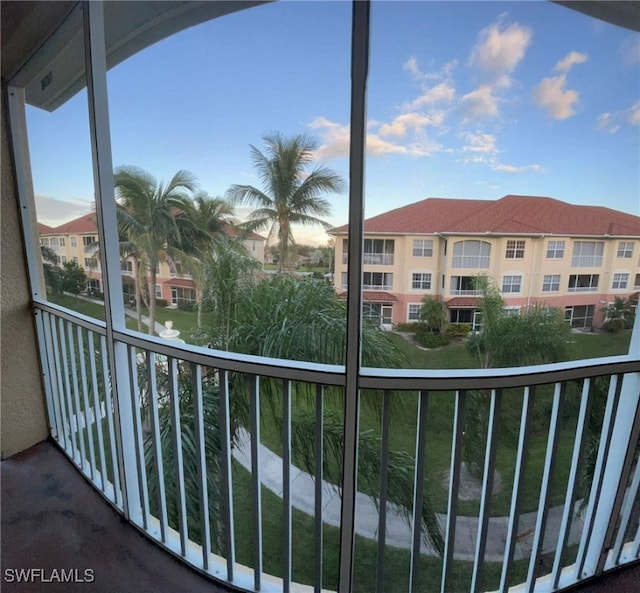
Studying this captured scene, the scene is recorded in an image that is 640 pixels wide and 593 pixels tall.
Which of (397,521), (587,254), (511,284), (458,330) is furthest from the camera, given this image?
(397,521)

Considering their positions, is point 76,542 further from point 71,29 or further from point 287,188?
point 71,29

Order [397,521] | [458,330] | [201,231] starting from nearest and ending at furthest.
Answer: [458,330]
[397,521]
[201,231]

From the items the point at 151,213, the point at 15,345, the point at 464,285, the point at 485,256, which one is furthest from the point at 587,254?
the point at 15,345

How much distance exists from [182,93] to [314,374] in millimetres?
2175

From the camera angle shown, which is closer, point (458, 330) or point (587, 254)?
point (587, 254)

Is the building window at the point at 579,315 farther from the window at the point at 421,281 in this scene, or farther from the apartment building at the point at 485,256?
the window at the point at 421,281

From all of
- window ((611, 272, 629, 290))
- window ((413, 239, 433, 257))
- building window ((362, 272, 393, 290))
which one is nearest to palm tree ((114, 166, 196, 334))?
building window ((362, 272, 393, 290))

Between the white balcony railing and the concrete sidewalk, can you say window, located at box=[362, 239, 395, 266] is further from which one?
the concrete sidewalk

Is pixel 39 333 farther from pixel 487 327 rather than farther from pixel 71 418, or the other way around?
pixel 487 327

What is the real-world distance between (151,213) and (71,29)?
41.6 inches

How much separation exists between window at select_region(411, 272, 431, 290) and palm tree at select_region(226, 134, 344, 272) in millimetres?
619

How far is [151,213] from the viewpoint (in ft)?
7.68

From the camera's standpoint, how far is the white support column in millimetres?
1239

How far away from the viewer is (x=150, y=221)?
7.77ft
